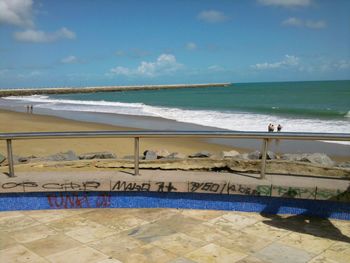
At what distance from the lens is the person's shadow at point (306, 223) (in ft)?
11.4

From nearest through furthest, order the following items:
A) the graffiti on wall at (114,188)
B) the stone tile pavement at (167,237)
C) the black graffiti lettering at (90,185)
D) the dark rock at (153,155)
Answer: the stone tile pavement at (167,237), the graffiti on wall at (114,188), the black graffiti lettering at (90,185), the dark rock at (153,155)

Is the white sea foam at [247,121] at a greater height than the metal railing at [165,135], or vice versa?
the metal railing at [165,135]

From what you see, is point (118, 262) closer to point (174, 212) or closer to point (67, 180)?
point (174, 212)

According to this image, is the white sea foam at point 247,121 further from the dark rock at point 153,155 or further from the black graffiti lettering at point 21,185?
the black graffiti lettering at point 21,185

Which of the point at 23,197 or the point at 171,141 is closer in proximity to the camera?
the point at 23,197

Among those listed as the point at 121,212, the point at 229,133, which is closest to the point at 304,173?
the point at 229,133

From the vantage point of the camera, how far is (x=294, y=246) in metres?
3.22

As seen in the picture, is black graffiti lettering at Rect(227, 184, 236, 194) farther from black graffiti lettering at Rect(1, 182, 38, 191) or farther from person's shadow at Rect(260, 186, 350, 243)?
black graffiti lettering at Rect(1, 182, 38, 191)

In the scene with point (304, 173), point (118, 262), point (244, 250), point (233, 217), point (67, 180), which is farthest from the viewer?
point (304, 173)

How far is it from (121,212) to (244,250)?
4.91 feet

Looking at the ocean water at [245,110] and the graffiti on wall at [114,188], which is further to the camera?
the ocean water at [245,110]

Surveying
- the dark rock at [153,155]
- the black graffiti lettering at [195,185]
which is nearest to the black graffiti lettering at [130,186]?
the black graffiti lettering at [195,185]

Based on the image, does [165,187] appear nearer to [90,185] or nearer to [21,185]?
[90,185]

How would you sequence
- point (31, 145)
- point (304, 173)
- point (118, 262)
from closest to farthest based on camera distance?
1. point (118, 262)
2. point (304, 173)
3. point (31, 145)
